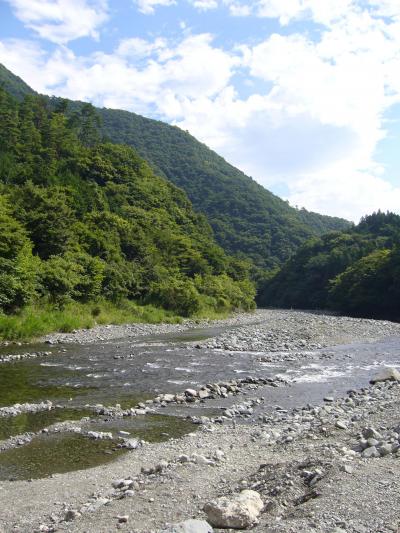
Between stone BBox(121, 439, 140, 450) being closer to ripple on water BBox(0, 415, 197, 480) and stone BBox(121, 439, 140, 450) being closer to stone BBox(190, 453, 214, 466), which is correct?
ripple on water BBox(0, 415, 197, 480)

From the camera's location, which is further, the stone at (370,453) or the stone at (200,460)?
the stone at (200,460)

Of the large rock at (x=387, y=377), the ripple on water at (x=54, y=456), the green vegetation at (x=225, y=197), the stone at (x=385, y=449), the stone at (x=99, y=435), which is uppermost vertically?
the green vegetation at (x=225, y=197)

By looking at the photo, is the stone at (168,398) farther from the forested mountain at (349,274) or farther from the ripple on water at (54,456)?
the forested mountain at (349,274)

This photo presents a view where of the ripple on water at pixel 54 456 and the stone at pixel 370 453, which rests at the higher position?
the stone at pixel 370 453

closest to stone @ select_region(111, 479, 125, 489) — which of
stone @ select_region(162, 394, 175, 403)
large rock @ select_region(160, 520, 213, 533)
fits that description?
large rock @ select_region(160, 520, 213, 533)

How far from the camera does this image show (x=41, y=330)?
31.2 m

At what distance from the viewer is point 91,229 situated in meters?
59.1

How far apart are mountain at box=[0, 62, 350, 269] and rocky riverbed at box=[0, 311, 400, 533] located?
420 ft

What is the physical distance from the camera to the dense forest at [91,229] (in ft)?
127

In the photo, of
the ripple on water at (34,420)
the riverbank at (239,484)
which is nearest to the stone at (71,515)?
the riverbank at (239,484)

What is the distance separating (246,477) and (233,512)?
2497 mm

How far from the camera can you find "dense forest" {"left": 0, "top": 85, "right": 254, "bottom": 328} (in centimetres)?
3856

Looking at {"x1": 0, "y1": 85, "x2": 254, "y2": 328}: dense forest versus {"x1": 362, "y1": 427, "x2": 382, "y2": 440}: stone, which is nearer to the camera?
{"x1": 362, "y1": 427, "x2": 382, "y2": 440}: stone

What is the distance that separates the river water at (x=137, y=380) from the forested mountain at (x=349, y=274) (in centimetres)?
5567
